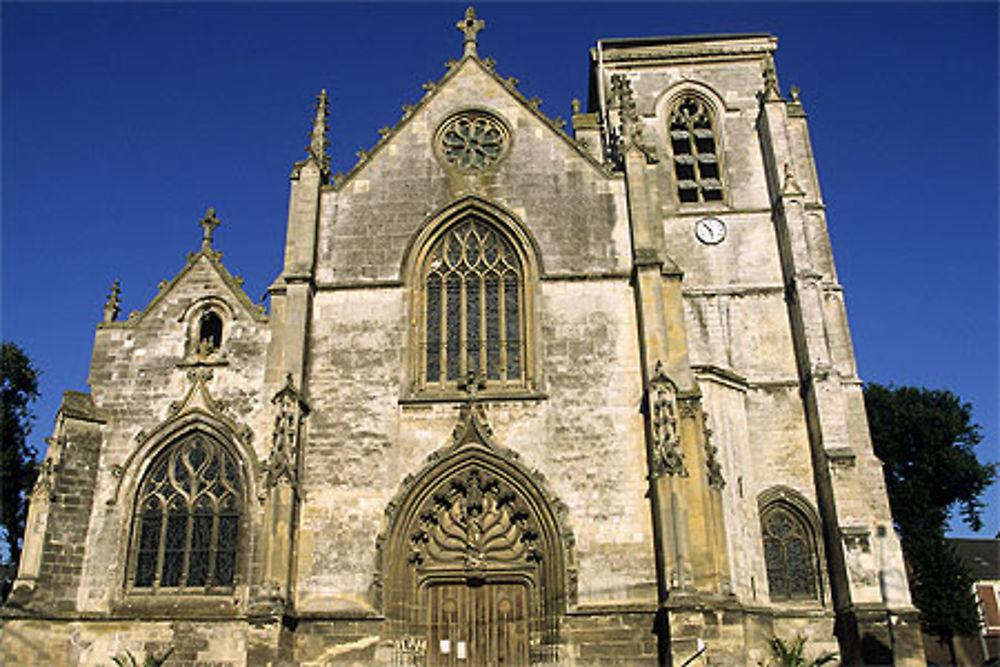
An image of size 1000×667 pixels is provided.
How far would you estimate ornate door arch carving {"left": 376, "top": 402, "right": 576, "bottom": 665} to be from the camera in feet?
50.5

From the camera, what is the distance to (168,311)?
18.4m

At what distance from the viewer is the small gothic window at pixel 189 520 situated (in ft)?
53.1

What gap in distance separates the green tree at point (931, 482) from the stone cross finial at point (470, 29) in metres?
20.1

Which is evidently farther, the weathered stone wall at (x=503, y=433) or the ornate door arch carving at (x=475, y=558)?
the weathered stone wall at (x=503, y=433)

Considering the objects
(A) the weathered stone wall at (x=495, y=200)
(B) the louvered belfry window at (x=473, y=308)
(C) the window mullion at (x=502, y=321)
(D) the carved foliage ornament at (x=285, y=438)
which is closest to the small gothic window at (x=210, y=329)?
(A) the weathered stone wall at (x=495, y=200)

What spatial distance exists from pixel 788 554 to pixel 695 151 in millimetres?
11649

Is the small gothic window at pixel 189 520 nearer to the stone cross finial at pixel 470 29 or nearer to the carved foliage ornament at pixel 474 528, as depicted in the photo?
the carved foliage ornament at pixel 474 528

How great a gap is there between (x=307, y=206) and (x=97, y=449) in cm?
637

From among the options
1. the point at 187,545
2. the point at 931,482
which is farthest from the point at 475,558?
the point at 931,482

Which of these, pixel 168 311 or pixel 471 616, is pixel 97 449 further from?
pixel 471 616

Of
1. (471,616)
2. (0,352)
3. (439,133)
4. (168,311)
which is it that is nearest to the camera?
(471,616)

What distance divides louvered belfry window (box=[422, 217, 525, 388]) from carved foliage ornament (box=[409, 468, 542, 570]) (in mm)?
2143

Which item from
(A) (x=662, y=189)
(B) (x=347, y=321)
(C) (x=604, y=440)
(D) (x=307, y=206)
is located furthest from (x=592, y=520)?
(A) (x=662, y=189)

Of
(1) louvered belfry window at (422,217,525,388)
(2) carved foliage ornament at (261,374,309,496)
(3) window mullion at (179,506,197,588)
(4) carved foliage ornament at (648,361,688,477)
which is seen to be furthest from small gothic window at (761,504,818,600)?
(3) window mullion at (179,506,197,588)
